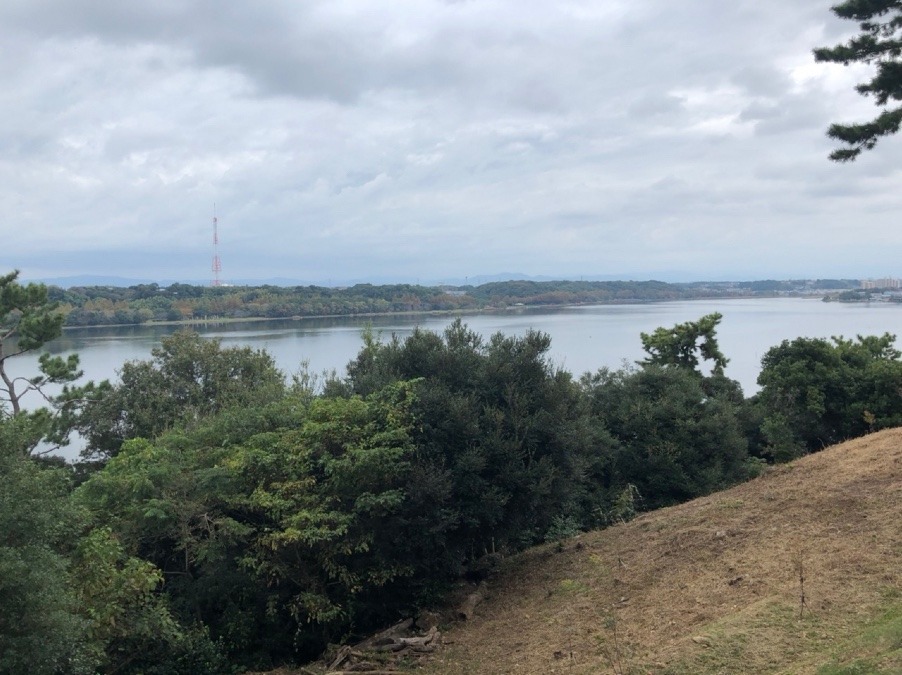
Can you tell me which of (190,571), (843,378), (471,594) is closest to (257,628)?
(190,571)

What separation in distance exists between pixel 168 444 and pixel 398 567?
4.90 metres

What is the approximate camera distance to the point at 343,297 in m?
61.6

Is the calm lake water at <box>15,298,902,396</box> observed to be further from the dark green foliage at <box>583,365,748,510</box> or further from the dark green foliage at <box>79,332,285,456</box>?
the dark green foliage at <box>583,365,748,510</box>

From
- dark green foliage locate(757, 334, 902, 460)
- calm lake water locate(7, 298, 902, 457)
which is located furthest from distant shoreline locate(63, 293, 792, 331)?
dark green foliage locate(757, 334, 902, 460)

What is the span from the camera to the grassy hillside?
5539 mm

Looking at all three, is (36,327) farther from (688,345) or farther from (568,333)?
(568,333)

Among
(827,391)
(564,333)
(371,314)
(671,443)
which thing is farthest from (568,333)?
(671,443)

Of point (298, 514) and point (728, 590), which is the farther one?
point (298, 514)

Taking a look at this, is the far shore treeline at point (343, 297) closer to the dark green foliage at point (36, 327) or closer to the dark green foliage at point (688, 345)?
the dark green foliage at point (36, 327)

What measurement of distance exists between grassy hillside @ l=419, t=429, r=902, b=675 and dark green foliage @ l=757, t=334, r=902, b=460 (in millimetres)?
7126

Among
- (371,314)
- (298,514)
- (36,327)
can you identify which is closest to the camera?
(298,514)

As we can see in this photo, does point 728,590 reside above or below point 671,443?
above

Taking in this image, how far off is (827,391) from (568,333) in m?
35.7

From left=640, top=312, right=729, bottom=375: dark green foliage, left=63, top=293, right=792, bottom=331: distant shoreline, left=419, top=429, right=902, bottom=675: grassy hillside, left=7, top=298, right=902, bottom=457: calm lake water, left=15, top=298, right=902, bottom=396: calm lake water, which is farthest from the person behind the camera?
left=63, top=293, right=792, bottom=331: distant shoreline
